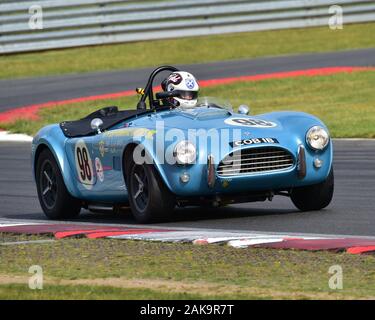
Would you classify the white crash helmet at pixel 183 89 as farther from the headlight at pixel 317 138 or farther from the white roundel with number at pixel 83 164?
the headlight at pixel 317 138

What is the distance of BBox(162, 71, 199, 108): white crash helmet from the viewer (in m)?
11.5

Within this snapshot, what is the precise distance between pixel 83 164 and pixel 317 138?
2.21 m

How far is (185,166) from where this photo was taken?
10.2 meters

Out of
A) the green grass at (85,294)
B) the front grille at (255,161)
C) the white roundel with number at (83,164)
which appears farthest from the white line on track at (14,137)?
the green grass at (85,294)

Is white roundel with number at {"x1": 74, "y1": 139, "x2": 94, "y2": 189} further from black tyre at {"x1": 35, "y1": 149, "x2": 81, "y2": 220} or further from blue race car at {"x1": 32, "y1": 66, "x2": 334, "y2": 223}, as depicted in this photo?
black tyre at {"x1": 35, "y1": 149, "x2": 81, "y2": 220}

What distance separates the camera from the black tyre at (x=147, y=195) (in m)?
10.3

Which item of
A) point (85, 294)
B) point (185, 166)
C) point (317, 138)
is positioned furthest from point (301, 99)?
point (85, 294)

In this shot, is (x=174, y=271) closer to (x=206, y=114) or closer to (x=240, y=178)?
(x=240, y=178)

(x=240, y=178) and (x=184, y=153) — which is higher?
(x=184, y=153)

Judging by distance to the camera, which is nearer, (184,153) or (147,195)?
(184,153)

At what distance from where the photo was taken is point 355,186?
12.9 metres

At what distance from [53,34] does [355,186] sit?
56.7 ft

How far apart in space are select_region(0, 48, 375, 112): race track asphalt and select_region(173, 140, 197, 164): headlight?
1355cm
